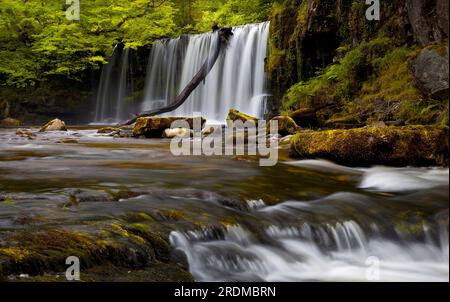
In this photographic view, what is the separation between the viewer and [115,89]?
2461 centimetres

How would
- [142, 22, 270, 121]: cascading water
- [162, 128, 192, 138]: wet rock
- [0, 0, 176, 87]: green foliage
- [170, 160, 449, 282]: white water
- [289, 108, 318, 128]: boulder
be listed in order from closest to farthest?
[170, 160, 449, 282]: white water → [289, 108, 318, 128]: boulder → [162, 128, 192, 138]: wet rock → [142, 22, 270, 121]: cascading water → [0, 0, 176, 87]: green foliage

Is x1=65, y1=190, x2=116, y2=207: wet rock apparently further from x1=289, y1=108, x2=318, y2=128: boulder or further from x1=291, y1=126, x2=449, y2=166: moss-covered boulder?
x1=289, y1=108, x2=318, y2=128: boulder

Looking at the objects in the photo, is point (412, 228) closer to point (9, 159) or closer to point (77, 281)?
point (77, 281)

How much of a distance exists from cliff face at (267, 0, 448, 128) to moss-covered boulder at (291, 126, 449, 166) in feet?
2.31

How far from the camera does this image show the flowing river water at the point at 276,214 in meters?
3.54

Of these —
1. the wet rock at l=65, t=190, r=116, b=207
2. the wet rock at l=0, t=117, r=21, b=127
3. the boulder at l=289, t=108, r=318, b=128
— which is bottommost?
the wet rock at l=65, t=190, r=116, b=207

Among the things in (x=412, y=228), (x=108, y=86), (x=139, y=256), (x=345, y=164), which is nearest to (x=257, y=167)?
(x=345, y=164)

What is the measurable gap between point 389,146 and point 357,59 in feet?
19.6

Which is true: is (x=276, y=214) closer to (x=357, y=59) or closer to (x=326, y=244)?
(x=326, y=244)

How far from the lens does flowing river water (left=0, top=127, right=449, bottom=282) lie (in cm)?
354

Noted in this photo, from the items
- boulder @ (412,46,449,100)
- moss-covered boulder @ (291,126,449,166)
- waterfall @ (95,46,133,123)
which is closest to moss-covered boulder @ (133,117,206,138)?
moss-covered boulder @ (291,126,449,166)

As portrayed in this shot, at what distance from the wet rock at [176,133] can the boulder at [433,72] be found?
20.2 feet

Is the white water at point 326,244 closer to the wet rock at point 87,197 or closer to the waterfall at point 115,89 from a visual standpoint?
the wet rock at point 87,197

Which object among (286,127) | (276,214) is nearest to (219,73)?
(286,127)
